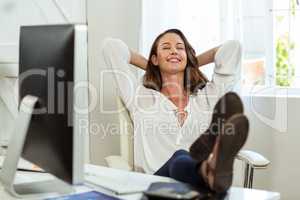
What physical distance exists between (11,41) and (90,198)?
4.72 ft

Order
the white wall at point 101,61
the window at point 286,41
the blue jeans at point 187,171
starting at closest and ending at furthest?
1. the blue jeans at point 187,171
2. the window at point 286,41
3. the white wall at point 101,61

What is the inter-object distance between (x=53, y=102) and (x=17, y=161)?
0.22 metres

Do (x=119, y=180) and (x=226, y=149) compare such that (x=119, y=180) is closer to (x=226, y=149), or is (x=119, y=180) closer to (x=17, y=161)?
(x=17, y=161)

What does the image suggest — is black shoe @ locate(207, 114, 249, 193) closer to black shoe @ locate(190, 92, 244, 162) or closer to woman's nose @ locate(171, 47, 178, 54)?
black shoe @ locate(190, 92, 244, 162)

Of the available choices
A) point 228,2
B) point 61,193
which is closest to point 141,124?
point 228,2

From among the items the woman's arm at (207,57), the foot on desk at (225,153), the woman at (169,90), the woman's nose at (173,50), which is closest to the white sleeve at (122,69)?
the woman at (169,90)

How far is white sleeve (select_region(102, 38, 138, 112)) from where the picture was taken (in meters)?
2.58

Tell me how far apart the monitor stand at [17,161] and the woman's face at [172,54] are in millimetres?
1153

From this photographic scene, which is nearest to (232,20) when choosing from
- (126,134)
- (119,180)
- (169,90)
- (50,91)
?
(169,90)

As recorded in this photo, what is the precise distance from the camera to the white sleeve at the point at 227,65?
97.0 inches

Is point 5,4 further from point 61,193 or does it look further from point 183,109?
point 61,193

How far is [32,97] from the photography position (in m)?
1.44

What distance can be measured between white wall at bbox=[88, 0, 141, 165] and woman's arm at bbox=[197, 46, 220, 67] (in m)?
0.56

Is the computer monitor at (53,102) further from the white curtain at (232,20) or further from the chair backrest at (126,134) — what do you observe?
the white curtain at (232,20)
